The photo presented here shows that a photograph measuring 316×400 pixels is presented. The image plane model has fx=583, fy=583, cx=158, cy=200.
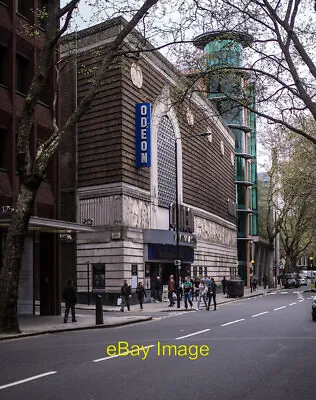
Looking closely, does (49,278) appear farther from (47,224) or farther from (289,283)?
(289,283)

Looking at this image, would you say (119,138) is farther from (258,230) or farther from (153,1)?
(258,230)

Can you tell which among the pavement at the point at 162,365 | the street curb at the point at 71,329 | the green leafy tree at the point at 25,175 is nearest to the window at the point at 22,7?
the green leafy tree at the point at 25,175

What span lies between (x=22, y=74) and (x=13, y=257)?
430 inches

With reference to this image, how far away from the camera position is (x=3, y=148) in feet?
77.0

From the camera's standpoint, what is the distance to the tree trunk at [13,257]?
55.9 ft

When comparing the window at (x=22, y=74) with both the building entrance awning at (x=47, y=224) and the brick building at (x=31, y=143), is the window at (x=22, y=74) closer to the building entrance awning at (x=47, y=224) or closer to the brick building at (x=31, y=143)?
the brick building at (x=31, y=143)

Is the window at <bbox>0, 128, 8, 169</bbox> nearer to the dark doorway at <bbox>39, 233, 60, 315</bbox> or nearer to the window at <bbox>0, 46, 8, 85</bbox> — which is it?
the window at <bbox>0, 46, 8, 85</bbox>

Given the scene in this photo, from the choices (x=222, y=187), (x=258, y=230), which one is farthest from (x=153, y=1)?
(x=258, y=230)

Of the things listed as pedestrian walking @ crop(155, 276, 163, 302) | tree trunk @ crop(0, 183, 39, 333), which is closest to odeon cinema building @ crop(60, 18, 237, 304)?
pedestrian walking @ crop(155, 276, 163, 302)

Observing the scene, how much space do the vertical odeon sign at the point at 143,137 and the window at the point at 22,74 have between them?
10756 mm

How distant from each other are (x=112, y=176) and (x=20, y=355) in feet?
69.7

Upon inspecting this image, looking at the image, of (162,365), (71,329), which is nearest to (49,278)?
(71,329)

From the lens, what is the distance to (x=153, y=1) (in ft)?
56.0

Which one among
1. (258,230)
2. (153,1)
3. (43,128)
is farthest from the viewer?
(258,230)
